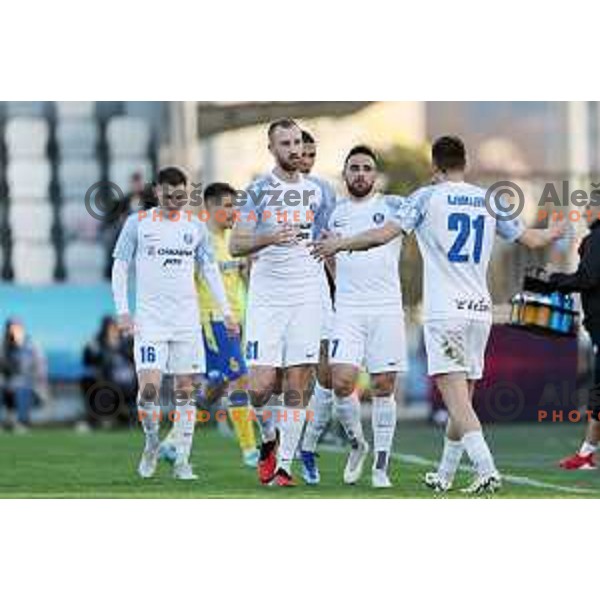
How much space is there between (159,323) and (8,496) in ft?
4.07

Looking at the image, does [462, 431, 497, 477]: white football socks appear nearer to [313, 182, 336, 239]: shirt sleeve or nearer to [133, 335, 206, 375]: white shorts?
[313, 182, 336, 239]: shirt sleeve

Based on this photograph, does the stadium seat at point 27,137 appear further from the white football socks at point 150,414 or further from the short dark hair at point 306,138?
the short dark hair at point 306,138

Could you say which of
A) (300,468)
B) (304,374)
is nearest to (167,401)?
(300,468)

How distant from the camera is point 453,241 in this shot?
33.2ft

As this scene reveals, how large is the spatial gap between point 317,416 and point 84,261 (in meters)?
7.41

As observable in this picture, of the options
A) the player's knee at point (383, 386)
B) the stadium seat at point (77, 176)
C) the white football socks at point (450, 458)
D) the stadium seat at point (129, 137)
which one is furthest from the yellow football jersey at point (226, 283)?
the stadium seat at point (77, 176)

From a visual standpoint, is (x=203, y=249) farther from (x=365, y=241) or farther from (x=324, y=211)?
(x=365, y=241)

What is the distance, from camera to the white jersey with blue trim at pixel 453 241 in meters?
10.1

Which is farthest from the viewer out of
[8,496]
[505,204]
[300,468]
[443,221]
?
[505,204]

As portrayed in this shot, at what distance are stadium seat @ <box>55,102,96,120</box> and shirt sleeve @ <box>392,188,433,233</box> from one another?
8.30 meters

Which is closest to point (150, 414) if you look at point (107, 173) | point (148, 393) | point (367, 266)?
point (148, 393)

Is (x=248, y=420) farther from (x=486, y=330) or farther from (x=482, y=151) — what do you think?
(x=482, y=151)

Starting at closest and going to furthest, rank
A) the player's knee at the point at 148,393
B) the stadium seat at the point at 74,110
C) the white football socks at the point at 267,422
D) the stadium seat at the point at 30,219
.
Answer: the white football socks at the point at 267,422, the player's knee at the point at 148,393, the stadium seat at the point at 30,219, the stadium seat at the point at 74,110

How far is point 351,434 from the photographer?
35.4 feet
